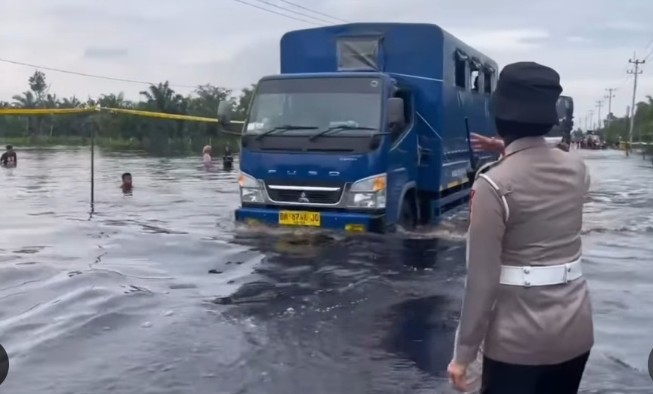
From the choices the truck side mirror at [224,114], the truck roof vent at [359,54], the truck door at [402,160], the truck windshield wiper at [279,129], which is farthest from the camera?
the truck roof vent at [359,54]

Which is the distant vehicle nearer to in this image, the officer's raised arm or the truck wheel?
the officer's raised arm

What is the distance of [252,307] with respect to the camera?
7.78 m

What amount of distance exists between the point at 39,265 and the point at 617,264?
23.5ft

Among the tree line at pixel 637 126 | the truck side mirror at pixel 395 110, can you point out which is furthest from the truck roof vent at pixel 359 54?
the tree line at pixel 637 126

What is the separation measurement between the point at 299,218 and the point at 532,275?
27.2 ft

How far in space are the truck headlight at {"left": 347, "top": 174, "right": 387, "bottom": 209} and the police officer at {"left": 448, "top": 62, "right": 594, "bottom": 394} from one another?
306 inches

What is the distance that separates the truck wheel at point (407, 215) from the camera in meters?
12.0

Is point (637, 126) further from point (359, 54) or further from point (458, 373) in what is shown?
point (458, 373)

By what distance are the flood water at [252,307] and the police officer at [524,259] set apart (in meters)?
2.53

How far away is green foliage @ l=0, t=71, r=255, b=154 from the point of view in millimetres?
64562

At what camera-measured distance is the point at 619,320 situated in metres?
7.55

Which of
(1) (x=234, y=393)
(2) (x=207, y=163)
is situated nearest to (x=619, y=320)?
(1) (x=234, y=393)

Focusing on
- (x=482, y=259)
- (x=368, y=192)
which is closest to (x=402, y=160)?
(x=368, y=192)

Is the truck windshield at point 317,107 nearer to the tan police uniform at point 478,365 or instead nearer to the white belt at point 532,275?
the tan police uniform at point 478,365
